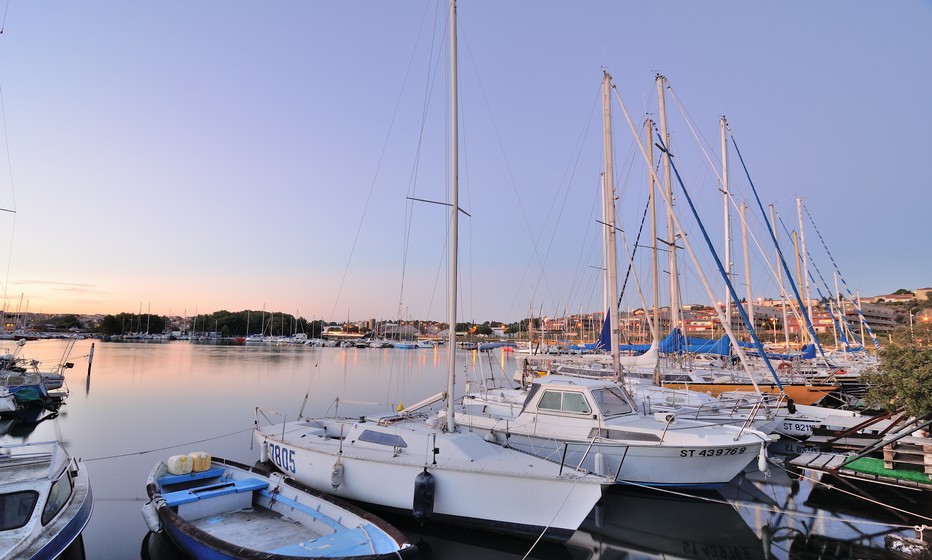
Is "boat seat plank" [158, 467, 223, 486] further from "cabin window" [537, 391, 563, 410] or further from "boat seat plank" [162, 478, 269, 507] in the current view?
"cabin window" [537, 391, 563, 410]

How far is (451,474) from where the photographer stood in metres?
10.3

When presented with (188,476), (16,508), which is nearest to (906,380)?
(188,476)

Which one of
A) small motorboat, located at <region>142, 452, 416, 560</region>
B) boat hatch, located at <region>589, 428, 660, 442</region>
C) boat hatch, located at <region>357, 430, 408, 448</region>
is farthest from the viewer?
boat hatch, located at <region>589, 428, 660, 442</region>

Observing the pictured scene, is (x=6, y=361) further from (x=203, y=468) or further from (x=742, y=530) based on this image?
(x=742, y=530)

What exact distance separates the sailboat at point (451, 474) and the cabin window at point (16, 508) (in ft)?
16.8

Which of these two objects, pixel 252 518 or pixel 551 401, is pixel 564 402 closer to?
pixel 551 401

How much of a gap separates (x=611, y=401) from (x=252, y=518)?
29.7ft

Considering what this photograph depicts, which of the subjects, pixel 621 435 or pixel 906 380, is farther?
pixel 906 380

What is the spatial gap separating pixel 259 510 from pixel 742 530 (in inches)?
393

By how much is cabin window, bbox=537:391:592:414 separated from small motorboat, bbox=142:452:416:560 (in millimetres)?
6302

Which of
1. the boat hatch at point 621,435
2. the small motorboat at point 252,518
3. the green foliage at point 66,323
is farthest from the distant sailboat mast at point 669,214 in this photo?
the green foliage at point 66,323

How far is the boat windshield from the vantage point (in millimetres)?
13555

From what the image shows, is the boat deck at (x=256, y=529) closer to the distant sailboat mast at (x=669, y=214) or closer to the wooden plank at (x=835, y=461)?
the wooden plank at (x=835, y=461)

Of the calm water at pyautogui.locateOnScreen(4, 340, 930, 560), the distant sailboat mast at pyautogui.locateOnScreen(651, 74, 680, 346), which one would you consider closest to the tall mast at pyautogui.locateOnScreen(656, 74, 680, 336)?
the distant sailboat mast at pyautogui.locateOnScreen(651, 74, 680, 346)
